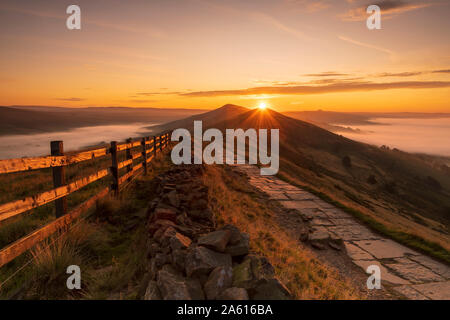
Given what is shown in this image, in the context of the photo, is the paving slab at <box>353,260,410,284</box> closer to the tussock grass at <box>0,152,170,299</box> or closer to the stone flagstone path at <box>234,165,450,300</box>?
the stone flagstone path at <box>234,165,450,300</box>

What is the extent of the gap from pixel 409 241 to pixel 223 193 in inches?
253

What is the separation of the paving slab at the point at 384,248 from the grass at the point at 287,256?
7.02 feet

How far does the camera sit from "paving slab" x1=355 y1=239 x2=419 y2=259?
Answer: 782cm

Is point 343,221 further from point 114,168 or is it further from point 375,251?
point 114,168

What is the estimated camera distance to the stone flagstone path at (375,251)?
6.13 meters

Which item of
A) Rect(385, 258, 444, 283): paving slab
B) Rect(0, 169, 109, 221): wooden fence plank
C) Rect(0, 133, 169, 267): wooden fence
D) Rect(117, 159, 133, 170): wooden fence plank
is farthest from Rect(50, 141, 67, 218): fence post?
Rect(385, 258, 444, 283): paving slab

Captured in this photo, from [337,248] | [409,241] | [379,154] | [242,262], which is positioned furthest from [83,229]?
[379,154]

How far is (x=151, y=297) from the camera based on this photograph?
2658mm

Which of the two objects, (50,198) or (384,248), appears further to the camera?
(384,248)

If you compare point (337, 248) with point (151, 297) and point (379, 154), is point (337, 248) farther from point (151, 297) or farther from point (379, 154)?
point (379, 154)

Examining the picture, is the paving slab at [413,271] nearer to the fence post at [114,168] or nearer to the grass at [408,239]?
the grass at [408,239]

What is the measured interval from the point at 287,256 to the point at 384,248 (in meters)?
4.47

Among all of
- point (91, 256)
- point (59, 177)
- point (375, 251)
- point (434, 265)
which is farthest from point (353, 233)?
point (59, 177)

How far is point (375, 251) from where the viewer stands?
26.2ft
